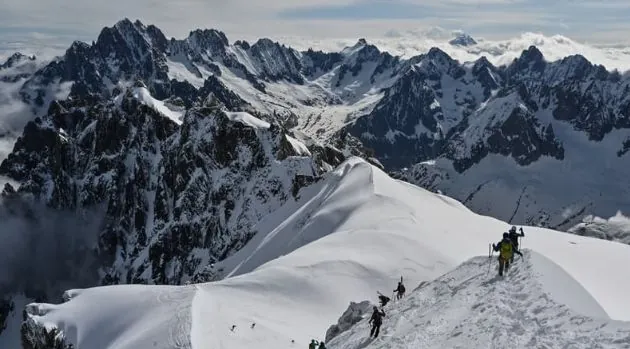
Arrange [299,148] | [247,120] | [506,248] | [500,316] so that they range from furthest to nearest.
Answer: [247,120] → [299,148] → [506,248] → [500,316]

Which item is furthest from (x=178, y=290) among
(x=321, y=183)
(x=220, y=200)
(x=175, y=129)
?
(x=175, y=129)

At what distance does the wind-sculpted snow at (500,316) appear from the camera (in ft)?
90.0

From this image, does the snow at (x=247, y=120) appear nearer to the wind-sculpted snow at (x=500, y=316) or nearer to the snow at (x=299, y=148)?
the snow at (x=299, y=148)

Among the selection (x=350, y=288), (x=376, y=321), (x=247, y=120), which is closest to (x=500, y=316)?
(x=376, y=321)

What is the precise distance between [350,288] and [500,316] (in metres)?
29.3

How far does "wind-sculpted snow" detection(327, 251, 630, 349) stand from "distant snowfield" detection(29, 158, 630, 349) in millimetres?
129

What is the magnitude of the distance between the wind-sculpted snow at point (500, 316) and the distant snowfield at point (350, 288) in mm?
129

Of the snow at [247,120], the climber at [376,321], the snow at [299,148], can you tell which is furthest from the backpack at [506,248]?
the snow at [247,120]

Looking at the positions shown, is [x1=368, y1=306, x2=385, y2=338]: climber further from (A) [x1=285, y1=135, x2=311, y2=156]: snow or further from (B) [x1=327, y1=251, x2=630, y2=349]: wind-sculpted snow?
(A) [x1=285, y1=135, x2=311, y2=156]: snow

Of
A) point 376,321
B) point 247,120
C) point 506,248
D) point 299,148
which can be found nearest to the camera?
point 376,321

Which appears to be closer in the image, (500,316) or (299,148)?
(500,316)

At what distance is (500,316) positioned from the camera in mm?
30953

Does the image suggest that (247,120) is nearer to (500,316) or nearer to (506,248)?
(506,248)

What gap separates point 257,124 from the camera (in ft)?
511
